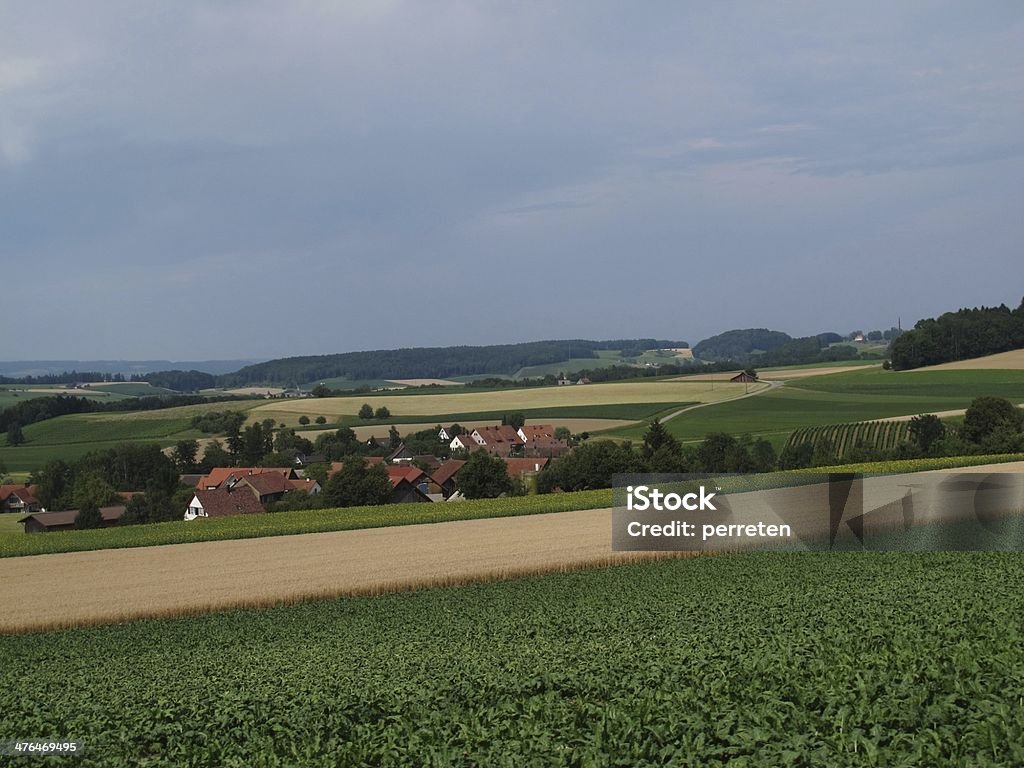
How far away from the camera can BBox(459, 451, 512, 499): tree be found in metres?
50.7

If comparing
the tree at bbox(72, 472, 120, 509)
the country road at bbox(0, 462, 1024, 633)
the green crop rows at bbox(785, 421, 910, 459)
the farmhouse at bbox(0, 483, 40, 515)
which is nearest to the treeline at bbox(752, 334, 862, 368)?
the green crop rows at bbox(785, 421, 910, 459)

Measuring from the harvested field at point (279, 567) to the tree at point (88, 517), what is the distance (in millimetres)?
24334

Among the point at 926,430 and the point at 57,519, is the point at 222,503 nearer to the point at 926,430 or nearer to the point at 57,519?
the point at 57,519

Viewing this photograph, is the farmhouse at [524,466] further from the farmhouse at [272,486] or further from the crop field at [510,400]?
the crop field at [510,400]

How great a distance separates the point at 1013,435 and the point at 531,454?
37.9 m

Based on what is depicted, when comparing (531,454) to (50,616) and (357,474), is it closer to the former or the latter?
(357,474)

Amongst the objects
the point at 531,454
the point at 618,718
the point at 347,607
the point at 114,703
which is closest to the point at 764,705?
the point at 618,718

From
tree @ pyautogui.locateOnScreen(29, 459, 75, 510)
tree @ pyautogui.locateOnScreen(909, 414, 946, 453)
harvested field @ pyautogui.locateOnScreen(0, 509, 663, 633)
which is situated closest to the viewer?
harvested field @ pyautogui.locateOnScreen(0, 509, 663, 633)

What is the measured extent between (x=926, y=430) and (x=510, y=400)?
60260 mm

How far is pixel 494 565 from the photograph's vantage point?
78.7 ft

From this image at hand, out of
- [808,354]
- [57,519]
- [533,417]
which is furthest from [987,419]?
[808,354]

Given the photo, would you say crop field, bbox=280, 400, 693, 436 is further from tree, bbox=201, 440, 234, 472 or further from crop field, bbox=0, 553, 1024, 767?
crop field, bbox=0, 553, 1024, 767

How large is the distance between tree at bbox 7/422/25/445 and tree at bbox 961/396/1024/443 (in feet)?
275

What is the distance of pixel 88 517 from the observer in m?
52.5
